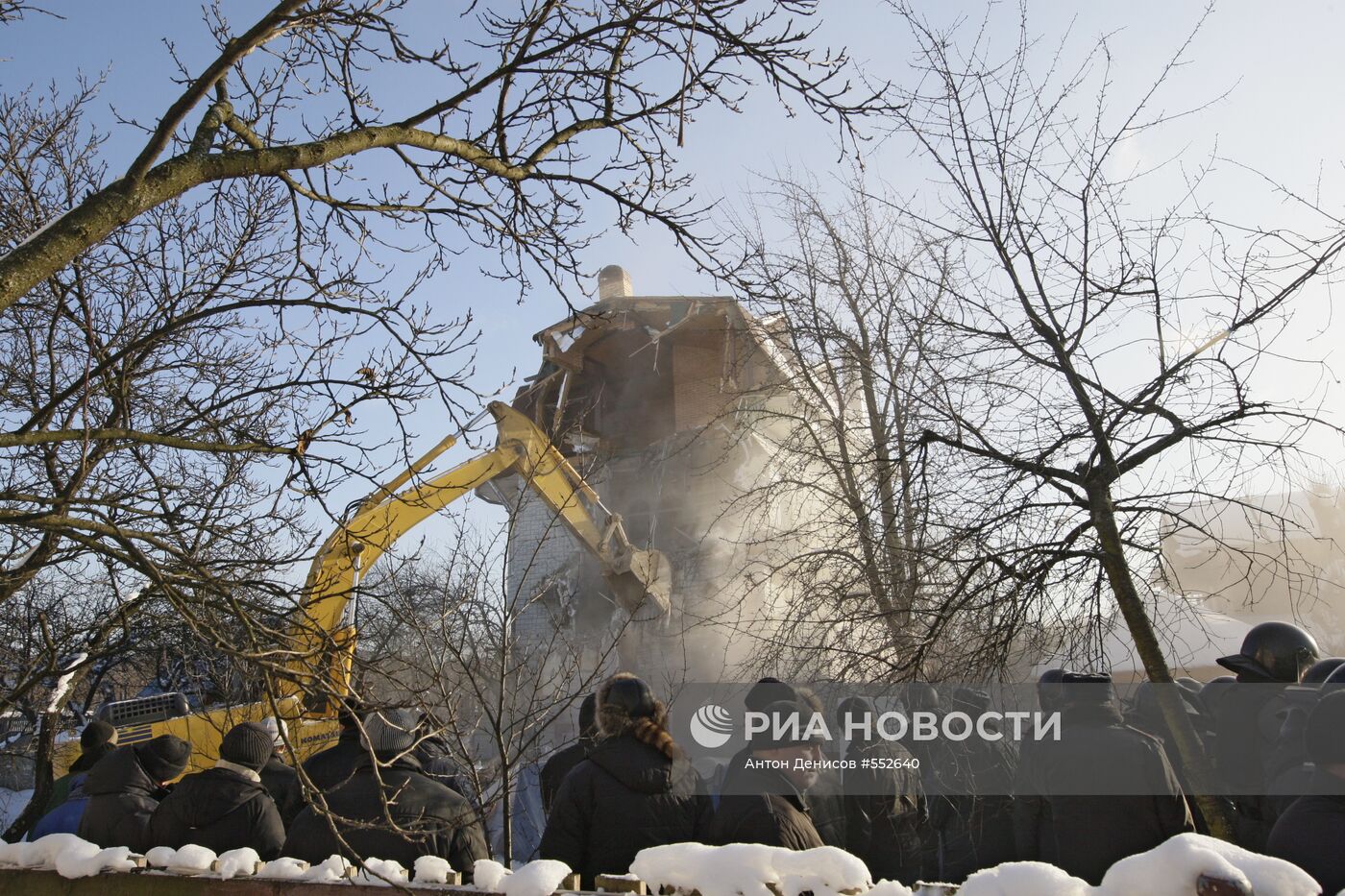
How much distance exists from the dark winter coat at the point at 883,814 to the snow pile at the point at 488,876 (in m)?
2.65

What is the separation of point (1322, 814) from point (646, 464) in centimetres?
1875

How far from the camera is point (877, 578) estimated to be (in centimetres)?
618

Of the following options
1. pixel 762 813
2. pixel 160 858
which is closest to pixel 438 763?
pixel 160 858

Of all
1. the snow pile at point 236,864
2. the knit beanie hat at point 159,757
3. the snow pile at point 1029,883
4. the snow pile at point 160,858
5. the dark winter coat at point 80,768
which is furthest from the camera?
the dark winter coat at point 80,768

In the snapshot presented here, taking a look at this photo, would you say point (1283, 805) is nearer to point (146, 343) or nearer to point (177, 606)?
point (177, 606)

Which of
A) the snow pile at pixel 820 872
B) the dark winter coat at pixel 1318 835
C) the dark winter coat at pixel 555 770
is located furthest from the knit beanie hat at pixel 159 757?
the dark winter coat at pixel 1318 835

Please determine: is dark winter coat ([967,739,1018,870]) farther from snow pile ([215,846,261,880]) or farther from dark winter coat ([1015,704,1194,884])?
snow pile ([215,846,261,880])

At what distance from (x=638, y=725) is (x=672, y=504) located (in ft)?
54.0

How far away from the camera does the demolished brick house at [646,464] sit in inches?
738

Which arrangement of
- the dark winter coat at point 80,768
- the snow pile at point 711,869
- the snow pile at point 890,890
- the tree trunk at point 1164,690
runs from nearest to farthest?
the snow pile at point 890,890, the snow pile at point 711,869, the tree trunk at point 1164,690, the dark winter coat at point 80,768

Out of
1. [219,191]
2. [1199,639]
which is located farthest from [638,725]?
[1199,639]

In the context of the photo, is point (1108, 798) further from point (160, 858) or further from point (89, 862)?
point (89, 862)

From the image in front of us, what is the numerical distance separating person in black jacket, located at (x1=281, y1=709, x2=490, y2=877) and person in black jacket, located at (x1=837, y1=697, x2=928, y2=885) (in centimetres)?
201

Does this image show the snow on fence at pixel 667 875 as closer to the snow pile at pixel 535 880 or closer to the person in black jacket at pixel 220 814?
the snow pile at pixel 535 880
